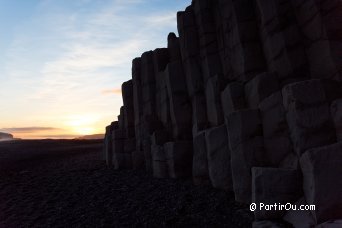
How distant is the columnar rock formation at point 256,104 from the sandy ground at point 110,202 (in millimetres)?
839

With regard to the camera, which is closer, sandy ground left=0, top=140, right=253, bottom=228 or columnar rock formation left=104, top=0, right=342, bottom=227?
columnar rock formation left=104, top=0, right=342, bottom=227

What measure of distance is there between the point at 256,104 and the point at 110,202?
24.8ft

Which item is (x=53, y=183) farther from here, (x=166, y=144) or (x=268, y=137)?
(x=268, y=137)

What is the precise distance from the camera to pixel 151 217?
465 inches

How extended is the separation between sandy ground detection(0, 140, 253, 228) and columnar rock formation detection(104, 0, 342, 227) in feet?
2.75

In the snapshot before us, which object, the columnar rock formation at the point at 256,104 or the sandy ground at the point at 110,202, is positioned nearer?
the columnar rock formation at the point at 256,104

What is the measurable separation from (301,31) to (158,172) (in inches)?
396

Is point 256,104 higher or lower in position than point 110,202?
higher

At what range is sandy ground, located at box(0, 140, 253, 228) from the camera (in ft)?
36.8

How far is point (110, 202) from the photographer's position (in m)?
14.5

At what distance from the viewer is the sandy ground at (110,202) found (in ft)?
36.8

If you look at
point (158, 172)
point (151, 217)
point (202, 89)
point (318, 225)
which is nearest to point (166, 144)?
point (158, 172)

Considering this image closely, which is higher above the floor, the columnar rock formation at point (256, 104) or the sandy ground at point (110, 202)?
the columnar rock formation at point (256, 104)

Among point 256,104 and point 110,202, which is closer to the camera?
point 256,104
